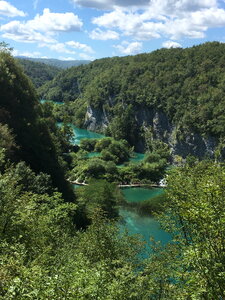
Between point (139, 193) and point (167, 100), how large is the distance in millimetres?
44157

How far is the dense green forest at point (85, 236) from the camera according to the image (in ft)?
27.9

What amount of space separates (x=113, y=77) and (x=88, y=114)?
719 inches

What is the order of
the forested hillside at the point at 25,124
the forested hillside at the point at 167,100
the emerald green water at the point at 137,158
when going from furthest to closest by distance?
the emerald green water at the point at 137,158, the forested hillside at the point at 167,100, the forested hillside at the point at 25,124

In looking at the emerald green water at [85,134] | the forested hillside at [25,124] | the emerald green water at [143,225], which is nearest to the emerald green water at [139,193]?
the emerald green water at [143,225]

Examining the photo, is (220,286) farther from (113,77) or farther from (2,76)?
(113,77)

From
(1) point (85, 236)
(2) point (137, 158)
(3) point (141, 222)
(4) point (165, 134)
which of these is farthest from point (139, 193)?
(1) point (85, 236)

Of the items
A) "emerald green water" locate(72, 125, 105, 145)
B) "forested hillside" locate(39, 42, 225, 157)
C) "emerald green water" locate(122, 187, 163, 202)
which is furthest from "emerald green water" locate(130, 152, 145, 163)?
"emerald green water" locate(72, 125, 105, 145)

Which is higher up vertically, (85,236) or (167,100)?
(167,100)

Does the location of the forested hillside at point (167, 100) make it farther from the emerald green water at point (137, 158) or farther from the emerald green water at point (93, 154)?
the emerald green water at point (93, 154)

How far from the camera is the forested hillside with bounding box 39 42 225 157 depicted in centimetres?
8100

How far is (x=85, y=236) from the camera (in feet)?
64.5

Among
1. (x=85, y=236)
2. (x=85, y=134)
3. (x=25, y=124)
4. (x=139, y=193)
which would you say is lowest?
(x=139, y=193)

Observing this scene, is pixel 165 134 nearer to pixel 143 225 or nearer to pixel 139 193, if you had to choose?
pixel 139 193

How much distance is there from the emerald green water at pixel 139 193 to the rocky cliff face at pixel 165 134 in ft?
74.5
